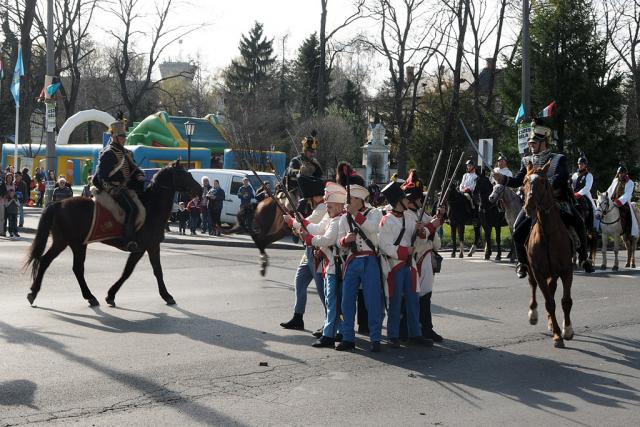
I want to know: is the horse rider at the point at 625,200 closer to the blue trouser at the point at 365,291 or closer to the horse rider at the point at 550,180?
the horse rider at the point at 550,180

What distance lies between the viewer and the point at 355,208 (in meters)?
9.92

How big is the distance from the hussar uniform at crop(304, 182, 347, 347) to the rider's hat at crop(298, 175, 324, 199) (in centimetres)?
194

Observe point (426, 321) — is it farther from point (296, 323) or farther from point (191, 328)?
point (191, 328)

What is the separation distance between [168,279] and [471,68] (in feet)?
116

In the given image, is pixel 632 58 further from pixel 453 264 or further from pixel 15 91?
pixel 453 264

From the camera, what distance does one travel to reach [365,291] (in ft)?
32.7

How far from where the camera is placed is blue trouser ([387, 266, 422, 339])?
10250mm

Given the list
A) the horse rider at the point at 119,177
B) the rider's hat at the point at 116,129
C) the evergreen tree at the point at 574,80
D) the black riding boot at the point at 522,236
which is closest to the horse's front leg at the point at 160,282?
the horse rider at the point at 119,177

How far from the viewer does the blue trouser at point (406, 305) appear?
1025 cm

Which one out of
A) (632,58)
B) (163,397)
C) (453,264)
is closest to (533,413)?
(163,397)

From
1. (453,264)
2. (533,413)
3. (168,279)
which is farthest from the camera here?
(453,264)

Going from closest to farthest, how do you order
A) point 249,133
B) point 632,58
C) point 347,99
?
1. point 249,133
2. point 632,58
3. point 347,99

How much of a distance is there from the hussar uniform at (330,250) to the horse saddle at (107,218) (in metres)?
4.00

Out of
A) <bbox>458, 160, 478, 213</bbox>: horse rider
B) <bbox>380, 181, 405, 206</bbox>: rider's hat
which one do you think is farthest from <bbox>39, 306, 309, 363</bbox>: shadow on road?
<bbox>458, 160, 478, 213</bbox>: horse rider
